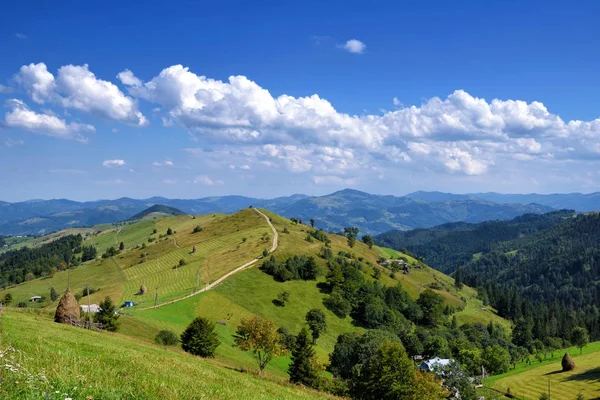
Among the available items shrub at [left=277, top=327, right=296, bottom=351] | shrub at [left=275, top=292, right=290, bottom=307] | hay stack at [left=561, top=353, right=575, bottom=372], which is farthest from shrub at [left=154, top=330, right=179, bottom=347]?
hay stack at [left=561, top=353, right=575, bottom=372]

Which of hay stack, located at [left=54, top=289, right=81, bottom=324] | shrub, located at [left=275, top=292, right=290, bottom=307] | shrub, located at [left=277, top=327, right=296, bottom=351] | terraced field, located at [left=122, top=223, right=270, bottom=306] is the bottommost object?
shrub, located at [left=277, top=327, right=296, bottom=351]

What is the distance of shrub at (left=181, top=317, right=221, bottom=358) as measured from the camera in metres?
71.1

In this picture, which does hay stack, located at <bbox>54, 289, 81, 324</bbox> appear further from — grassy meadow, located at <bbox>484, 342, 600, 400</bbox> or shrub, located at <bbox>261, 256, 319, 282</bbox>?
grassy meadow, located at <bbox>484, 342, 600, 400</bbox>

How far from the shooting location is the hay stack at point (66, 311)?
5778cm

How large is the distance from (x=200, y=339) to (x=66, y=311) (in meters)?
22.6

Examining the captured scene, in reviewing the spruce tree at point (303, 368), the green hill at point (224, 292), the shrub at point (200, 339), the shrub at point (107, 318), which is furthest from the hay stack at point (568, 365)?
the shrub at point (107, 318)

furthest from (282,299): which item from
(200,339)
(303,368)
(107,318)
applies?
(107,318)

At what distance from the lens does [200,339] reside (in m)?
71.7

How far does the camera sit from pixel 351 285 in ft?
516

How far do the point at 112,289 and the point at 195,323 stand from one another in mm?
95350

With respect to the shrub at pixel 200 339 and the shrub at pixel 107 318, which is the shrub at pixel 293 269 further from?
the shrub at pixel 107 318

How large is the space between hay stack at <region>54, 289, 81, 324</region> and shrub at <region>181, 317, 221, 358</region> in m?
19.4

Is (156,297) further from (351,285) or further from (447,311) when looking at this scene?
(447,311)

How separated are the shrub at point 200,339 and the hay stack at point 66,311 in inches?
764
